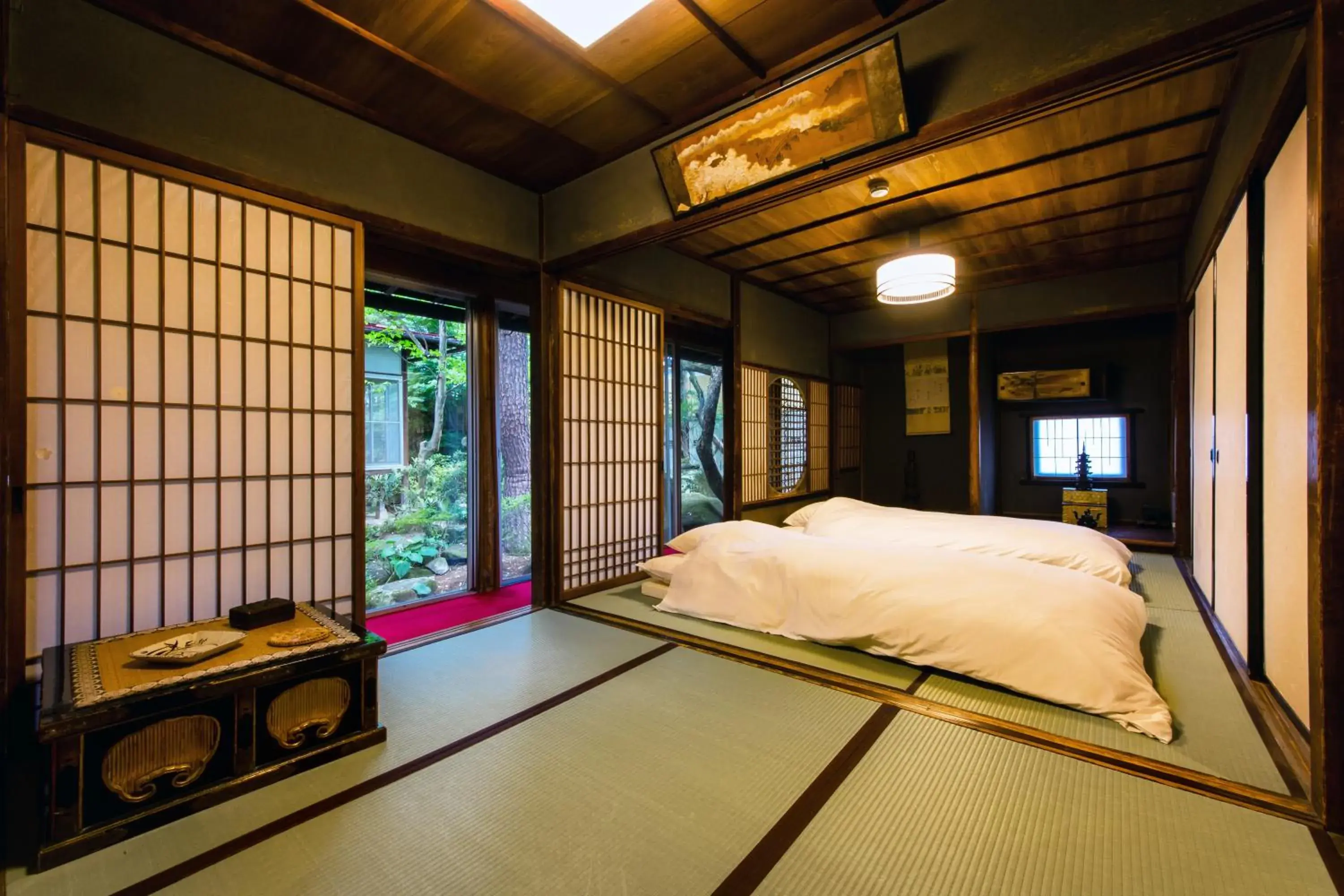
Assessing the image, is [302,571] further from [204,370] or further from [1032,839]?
[1032,839]

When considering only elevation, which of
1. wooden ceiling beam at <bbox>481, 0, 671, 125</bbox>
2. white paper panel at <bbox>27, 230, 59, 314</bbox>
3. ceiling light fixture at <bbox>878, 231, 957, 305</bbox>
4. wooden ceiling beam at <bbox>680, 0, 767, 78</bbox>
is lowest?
white paper panel at <bbox>27, 230, 59, 314</bbox>

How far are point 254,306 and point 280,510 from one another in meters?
0.88

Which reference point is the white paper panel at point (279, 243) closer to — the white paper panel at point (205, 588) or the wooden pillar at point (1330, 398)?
the white paper panel at point (205, 588)

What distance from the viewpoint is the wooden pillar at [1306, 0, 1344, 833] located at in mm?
1335

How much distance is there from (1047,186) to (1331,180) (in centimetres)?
243

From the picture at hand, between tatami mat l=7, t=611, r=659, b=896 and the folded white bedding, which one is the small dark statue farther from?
tatami mat l=7, t=611, r=659, b=896

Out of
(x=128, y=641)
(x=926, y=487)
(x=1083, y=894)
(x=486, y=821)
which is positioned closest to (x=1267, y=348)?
(x=1083, y=894)

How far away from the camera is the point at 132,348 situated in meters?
2.03

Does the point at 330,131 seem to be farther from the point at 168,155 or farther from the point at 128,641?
the point at 128,641

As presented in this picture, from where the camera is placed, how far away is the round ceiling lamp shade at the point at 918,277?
362 cm

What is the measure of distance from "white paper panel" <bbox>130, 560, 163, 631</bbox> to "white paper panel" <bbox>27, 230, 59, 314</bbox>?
94cm

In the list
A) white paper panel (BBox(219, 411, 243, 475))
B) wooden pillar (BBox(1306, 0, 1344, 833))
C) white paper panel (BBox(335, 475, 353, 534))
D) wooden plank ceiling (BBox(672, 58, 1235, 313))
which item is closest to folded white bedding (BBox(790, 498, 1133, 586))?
wooden pillar (BBox(1306, 0, 1344, 833))

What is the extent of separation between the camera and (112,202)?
199cm

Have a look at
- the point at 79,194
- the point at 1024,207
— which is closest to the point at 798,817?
the point at 79,194
